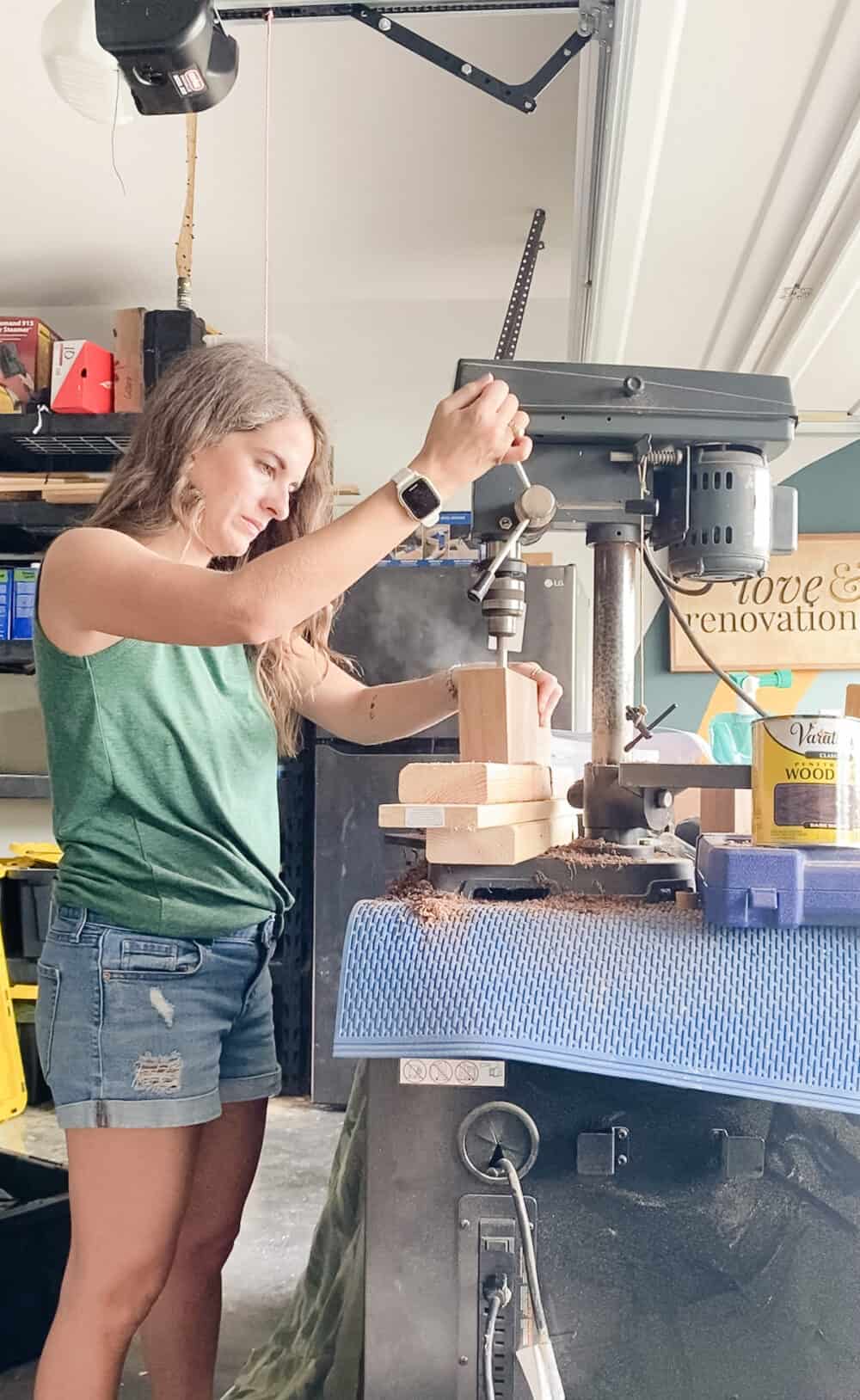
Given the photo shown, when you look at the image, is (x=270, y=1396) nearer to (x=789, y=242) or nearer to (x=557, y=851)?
(x=557, y=851)

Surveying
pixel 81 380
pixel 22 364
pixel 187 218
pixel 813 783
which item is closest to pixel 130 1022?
pixel 813 783

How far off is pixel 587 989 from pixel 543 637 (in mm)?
2397

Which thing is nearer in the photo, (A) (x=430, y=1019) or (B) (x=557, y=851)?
(A) (x=430, y=1019)

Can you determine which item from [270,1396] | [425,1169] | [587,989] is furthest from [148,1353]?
[587,989]

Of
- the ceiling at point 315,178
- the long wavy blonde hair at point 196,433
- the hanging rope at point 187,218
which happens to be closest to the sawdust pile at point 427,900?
the long wavy blonde hair at point 196,433

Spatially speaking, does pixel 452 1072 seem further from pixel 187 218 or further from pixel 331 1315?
pixel 187 218

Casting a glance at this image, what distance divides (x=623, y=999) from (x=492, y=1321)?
0.20 meters

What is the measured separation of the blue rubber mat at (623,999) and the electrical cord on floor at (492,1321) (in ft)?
0.45

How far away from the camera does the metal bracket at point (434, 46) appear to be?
6.56 ft

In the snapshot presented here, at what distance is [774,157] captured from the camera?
6.48 feet

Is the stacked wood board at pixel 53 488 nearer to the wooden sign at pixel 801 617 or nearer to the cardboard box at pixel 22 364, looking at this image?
the cardboard box at pixel 22 364

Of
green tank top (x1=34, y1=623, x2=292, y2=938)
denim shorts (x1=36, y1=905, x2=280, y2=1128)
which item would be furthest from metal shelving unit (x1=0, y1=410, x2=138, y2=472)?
denim shorts (x1=36, y1=905, x2=280, y2=1128)

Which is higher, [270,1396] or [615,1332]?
[615,1332]

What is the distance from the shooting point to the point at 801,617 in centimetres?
385
